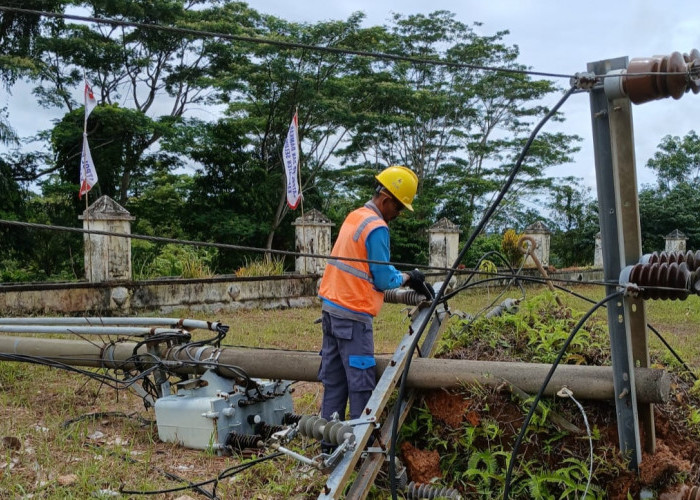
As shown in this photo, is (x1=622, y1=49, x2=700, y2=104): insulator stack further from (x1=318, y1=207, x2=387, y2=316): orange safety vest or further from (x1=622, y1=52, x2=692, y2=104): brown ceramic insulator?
(x1=318, y1=207, x2=387, y2=316): orange safety vest

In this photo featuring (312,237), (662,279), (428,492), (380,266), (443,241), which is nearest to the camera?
(662,279)

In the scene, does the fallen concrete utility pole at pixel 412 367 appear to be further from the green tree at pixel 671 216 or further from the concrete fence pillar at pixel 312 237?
the green tree at pixel 671 216

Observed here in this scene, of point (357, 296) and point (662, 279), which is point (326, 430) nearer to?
point (357, 296)

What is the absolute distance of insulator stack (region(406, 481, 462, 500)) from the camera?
333cm

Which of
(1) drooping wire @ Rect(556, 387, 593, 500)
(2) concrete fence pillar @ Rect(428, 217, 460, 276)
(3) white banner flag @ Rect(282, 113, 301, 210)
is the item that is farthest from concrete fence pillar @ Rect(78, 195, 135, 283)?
(1) drooping wire @ Rect(556, 387, 593, 500)

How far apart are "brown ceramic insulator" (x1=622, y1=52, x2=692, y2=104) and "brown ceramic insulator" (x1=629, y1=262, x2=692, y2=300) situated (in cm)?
71

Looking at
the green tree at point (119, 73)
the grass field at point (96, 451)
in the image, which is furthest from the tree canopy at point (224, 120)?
the grass field at point (96, 451)

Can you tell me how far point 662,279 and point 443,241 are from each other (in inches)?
540

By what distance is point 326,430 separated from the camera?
309 centimetres

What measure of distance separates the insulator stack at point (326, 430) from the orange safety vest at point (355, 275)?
98 cm

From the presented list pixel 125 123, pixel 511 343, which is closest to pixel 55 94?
pixel 125 123

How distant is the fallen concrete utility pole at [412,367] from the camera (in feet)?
10.8

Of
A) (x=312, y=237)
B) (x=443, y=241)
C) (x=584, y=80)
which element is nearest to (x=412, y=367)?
(x=584, y=80)

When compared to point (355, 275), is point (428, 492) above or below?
below
